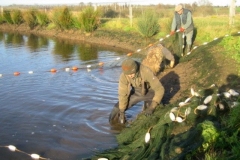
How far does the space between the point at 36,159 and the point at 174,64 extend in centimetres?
713

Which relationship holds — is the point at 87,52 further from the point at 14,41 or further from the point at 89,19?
the point at 14,41

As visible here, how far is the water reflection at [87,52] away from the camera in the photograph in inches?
648

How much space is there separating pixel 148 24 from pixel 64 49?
17.0 ft

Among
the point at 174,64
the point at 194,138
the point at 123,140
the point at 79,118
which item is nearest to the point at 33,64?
the point at 174,64

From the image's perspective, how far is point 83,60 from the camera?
1573 centimetres

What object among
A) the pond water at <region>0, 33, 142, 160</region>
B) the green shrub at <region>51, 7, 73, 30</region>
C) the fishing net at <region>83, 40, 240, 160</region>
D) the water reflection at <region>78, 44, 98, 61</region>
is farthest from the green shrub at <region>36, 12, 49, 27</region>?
the fishing net at <region>83, 40, 240, 160</region>

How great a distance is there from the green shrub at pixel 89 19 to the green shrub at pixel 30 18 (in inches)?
361

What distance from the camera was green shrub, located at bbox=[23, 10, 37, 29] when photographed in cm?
3044

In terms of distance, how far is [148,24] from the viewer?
59.2ft

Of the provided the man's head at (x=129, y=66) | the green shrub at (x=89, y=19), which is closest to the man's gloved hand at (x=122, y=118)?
the man's head at (x=129, y=66)

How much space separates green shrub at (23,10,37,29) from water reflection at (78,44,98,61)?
11646 millimetres

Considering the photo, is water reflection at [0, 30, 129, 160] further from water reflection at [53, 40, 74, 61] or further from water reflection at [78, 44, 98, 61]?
water reflection at [53, 40, 74, 61]

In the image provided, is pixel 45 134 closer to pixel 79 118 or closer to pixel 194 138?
pixel 79 118

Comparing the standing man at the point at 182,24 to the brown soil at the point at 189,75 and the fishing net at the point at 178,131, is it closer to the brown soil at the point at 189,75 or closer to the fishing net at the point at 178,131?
the brown soil at the point at 189,75
